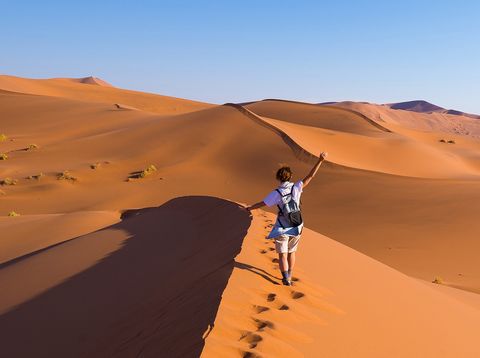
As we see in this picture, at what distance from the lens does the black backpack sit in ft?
15.7

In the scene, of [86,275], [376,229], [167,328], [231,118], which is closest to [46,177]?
[231,118]

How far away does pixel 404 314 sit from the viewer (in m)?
4.82

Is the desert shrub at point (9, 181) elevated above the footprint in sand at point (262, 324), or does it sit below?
below

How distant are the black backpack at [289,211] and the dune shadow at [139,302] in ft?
2.26

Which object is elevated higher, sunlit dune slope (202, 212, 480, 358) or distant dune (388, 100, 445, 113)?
distant dune (388, 100, 445, 113)

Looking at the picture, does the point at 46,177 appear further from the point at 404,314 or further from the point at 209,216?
the point at 404,314

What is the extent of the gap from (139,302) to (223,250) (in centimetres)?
125

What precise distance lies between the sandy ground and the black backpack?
0.59 meters

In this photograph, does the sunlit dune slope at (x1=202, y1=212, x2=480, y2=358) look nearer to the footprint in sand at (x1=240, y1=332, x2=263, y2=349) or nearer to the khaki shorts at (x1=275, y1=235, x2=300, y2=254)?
the footprint in sand at (x1=240, y1=332, x2=263, y2=349)

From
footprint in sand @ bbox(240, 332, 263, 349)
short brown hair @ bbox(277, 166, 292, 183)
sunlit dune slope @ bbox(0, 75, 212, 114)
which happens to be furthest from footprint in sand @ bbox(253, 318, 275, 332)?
sunlit dune slope @ bbox(0, 75, 212, 114)

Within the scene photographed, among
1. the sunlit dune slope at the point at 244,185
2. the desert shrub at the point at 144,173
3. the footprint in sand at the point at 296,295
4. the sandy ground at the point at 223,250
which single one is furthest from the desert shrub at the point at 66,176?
the footprint in sand at the point at 296,295

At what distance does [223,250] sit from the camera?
5.90 m

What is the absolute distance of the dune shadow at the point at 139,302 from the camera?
12.3 feet

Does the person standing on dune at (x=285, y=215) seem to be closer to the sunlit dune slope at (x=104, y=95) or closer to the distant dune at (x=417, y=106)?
the sunlit dune slope at (x=104, y=95)
